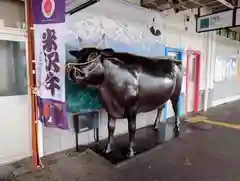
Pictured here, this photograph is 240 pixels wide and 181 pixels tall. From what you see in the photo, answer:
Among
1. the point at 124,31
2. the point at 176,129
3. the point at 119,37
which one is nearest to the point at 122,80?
the point at 119,37

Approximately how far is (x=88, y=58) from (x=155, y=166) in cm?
187

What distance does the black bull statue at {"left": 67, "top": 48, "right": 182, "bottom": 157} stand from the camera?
116 inches

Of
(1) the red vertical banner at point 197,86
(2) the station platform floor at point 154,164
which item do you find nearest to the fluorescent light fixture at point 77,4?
(2) the station platform floor at point 154,164

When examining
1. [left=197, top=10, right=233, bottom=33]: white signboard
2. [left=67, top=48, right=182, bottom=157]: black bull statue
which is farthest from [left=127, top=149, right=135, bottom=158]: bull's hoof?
[left=197, top=10, right=233, bottom=33]: white signboard

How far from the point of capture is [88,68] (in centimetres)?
290

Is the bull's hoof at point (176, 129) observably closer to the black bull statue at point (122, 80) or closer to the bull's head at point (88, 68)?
the black bull statue at point (122, 80)

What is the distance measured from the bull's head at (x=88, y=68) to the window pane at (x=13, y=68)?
79 cm

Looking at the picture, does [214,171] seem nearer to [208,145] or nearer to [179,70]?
[208,145]

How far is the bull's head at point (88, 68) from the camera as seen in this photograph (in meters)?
2.86

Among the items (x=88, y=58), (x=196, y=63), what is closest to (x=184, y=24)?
(x=196, y=63)

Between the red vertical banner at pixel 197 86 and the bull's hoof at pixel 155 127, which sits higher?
the red vertical banner at pixel 197 86

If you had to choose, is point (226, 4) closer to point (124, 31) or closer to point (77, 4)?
point (124, 31)

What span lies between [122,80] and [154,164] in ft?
4.49

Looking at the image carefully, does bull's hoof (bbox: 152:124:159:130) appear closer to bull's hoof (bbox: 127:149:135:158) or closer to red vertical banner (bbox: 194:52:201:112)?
bull's hoof (bbox: 127:149:135:158)
